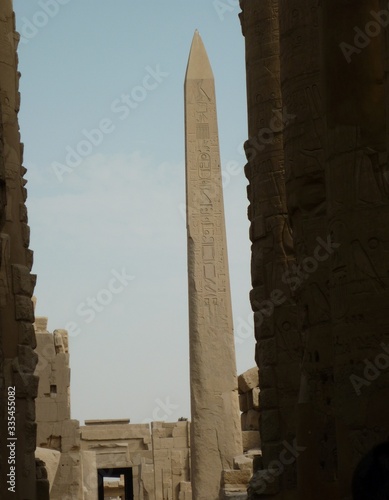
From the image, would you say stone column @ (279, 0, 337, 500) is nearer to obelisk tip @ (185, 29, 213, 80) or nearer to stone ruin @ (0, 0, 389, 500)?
stone ruin @ (0, 0, 389, 500)

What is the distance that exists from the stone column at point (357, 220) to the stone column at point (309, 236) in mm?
693

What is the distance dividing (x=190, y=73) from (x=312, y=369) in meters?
12.3

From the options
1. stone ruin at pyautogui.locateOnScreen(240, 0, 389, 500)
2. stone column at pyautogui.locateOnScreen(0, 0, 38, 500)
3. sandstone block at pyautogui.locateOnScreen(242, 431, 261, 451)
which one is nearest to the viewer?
stone ruin at pyautogui.locateOnScreen(240, 0, 389, 500)

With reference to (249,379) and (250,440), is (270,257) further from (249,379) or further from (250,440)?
(250,440)

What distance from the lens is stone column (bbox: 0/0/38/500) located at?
14.2 meters

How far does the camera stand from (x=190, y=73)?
72.3 ft

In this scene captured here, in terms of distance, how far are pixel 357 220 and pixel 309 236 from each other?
1.77m

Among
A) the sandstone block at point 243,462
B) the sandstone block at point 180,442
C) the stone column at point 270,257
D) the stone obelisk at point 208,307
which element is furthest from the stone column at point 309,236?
the sandstone block at point 180,442

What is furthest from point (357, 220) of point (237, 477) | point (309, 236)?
point (237, 477)

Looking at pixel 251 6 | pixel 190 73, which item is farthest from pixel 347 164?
pixel 190 73

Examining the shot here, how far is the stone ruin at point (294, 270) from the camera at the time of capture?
8.91 metres

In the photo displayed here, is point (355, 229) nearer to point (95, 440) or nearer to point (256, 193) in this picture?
point (256, 193)

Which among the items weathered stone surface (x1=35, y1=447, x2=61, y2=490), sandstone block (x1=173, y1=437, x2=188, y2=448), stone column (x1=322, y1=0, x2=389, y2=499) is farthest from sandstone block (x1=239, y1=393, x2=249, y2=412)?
stone column (x1=322, y1=0, x2=389, y2=499)

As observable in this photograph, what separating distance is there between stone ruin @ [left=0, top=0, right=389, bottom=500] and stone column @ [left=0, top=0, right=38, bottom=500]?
2 centimetres
